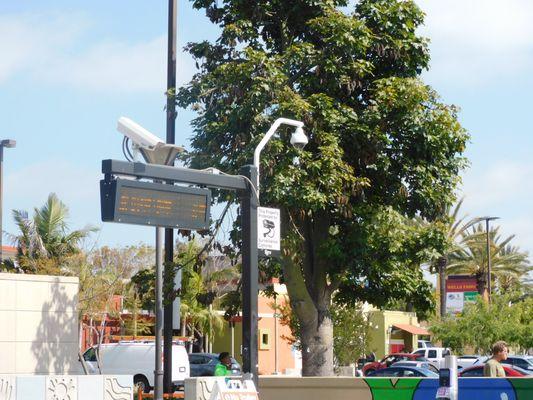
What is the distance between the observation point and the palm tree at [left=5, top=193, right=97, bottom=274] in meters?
40.9

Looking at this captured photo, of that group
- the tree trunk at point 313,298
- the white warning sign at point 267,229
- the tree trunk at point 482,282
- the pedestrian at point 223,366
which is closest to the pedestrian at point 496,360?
the white warning sign at point 267,229

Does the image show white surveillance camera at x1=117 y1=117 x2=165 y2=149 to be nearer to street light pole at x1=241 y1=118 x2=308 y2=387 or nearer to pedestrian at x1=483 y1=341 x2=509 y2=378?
street light pole at x1=241 y1=118 x2=308 y2=387

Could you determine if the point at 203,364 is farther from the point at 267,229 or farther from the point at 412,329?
the point at 412,329

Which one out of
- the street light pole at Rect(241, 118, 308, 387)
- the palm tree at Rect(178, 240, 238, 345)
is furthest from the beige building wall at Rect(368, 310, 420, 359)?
the street light pole at Rect(241, 118, 308, 387)

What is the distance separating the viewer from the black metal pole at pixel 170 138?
864 inches

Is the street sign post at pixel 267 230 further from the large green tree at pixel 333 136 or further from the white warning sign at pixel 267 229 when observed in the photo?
the large green tree at pixel 333 136

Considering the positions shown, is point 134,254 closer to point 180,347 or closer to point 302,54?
point 180,347

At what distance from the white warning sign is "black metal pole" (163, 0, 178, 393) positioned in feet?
17.4

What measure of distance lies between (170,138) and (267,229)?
20.5 ft

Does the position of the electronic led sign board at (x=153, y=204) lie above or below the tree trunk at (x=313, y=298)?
above

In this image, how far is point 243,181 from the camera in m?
16.7

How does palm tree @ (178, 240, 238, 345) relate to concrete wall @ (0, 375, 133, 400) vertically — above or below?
above

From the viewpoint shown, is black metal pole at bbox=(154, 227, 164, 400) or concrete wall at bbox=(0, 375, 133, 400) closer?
concrete wall at bbox=(0, 375, 133, 400)

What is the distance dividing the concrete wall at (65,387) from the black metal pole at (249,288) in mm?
2608
